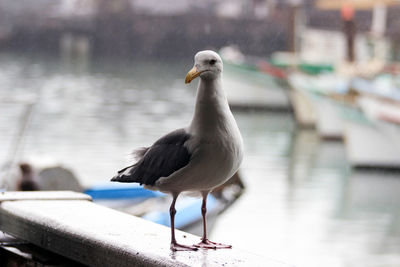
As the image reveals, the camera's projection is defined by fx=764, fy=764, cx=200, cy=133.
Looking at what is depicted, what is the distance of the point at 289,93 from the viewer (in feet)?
94.1

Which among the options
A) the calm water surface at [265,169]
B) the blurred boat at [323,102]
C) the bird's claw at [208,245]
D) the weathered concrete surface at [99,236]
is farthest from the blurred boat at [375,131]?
the bird's claw at [208,245]

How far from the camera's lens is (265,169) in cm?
1495

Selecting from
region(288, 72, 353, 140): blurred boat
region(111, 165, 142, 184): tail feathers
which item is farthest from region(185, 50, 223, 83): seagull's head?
region(288, 72, 353, 140): blurred boat

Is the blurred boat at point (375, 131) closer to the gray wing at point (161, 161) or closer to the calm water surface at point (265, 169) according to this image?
the calm water surface at point (265, 169)

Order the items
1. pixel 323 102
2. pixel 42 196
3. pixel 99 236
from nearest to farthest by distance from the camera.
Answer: pixel 99 236, pixel 42 196, pixel 323 102

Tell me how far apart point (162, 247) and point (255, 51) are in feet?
194

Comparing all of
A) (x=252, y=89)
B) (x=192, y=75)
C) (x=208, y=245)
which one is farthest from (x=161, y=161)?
(x=252, y=89)

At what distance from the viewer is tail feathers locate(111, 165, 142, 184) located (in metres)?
1.84

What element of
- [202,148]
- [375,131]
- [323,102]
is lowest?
[202,148]

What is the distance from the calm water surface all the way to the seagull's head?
1232 millimetres

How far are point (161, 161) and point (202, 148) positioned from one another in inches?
4.8

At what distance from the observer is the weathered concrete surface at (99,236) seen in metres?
1.95

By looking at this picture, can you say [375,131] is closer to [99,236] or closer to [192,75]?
[99,236]

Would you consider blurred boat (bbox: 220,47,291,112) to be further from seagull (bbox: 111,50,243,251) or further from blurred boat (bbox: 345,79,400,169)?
seagull (bbox: 111,50,243,251)
